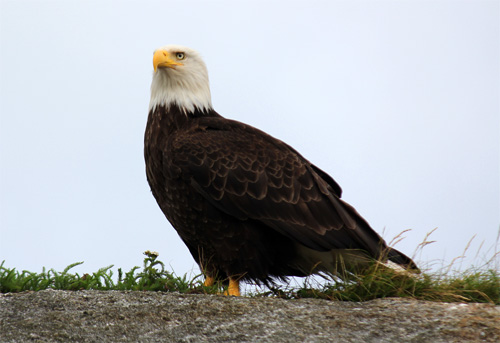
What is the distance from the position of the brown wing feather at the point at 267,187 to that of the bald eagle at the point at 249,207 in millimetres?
11

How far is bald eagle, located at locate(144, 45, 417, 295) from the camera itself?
305 inches

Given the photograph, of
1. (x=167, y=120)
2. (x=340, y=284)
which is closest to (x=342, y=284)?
(x=340, y=284)

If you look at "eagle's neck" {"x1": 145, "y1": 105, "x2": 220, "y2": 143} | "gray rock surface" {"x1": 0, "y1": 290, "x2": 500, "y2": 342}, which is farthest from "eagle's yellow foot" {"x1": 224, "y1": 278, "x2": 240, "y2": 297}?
"eagle's neck" {"x1": 145, "y1": 105, "x2": 220, "y2": 143}

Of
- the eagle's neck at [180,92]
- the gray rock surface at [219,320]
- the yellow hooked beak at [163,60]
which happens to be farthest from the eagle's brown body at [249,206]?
the gray rock surface at [219,320]

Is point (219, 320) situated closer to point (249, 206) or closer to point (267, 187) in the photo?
point (249, 206)

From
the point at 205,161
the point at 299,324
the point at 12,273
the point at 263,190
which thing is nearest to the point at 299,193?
the point at 263,190

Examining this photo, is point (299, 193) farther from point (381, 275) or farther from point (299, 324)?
point (299, 324)

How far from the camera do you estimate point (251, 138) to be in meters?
8.30

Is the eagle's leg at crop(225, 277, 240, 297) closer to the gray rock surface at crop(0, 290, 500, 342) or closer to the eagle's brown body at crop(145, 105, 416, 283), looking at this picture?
the eagle's brown body at crop(145, 105, 416, 283)

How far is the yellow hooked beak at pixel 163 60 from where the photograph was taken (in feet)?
28.6

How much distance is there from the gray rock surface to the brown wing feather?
1.33 meters

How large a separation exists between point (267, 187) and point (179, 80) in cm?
193

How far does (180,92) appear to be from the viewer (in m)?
8.81

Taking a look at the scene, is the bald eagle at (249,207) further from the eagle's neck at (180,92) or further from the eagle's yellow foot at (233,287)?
the eagle's neck at (180,92)
